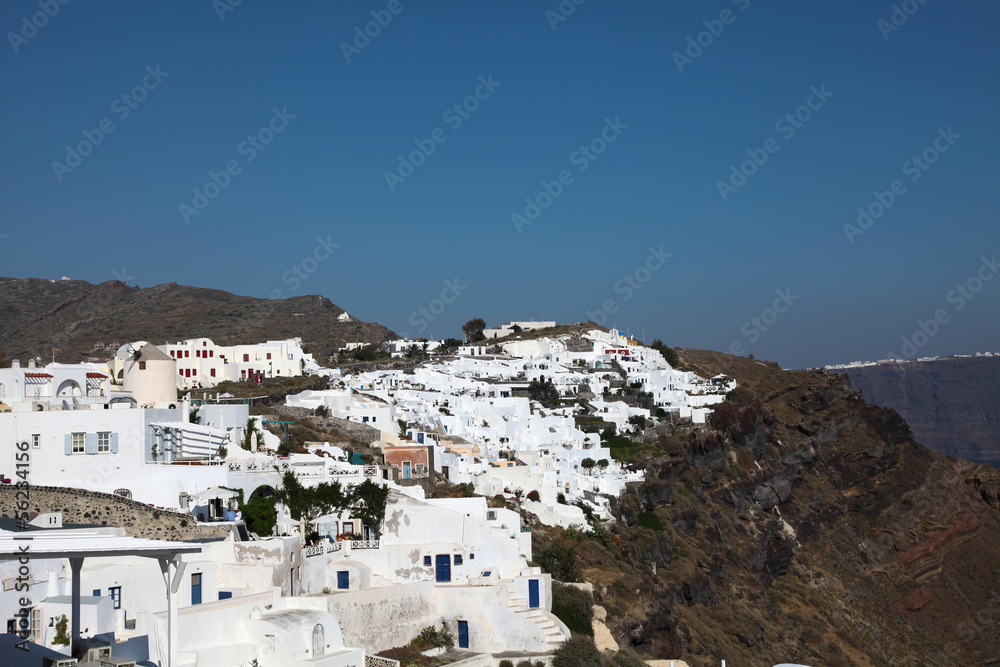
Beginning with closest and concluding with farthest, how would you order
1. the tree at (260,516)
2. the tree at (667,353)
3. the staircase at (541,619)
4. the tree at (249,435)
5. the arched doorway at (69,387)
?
1. the staircase at (541,619)
2. the tree at (260,516)
3. the tree at (249,435)
4. the arched doorway at (69,387)
5. the tree at (667,353)

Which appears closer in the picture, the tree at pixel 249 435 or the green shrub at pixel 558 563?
the green shrub at pixel 558 563

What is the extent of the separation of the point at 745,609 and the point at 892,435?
42.4 metres

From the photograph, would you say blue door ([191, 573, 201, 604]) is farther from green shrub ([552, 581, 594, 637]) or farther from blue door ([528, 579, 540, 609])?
green shrub ([552, 581, 594, 637])

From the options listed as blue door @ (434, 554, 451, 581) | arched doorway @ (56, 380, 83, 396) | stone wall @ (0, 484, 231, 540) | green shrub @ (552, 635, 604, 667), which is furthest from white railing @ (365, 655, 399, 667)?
arched doorway @ (56, 380, 83, 396)

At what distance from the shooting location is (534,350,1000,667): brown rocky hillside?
140 ft

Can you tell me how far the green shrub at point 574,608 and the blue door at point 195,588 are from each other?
395 inches

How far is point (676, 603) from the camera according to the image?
4441cm

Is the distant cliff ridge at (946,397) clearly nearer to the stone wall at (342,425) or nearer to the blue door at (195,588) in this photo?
the stone wall at (342,425)

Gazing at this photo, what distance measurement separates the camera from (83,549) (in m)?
11.9

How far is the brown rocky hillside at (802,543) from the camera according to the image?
4266 cm

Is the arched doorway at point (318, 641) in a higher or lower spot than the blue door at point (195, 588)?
lower

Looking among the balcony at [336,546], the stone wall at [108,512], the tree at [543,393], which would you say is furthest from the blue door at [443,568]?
the tree at [543,393]

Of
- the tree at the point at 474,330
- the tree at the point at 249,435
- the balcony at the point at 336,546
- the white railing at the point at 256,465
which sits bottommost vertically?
the balcony at the point at 336,546

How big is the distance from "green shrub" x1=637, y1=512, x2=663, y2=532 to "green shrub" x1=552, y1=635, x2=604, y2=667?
23171 mm
